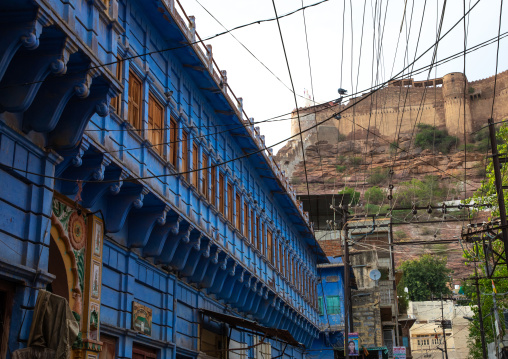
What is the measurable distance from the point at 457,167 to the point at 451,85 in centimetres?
1609

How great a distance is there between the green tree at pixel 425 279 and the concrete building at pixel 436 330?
26.2 feet

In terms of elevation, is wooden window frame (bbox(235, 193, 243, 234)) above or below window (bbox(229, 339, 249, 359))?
above

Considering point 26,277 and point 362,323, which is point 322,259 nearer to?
point 362,323

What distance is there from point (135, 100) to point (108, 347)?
502 cm

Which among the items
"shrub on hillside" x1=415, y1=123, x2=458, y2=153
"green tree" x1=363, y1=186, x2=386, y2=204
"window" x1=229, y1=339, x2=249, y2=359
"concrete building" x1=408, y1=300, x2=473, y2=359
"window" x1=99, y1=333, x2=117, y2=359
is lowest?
"window" x1=99, y1=333, x2=117, y2=359

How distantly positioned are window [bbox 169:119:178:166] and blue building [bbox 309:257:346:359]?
73.0ft

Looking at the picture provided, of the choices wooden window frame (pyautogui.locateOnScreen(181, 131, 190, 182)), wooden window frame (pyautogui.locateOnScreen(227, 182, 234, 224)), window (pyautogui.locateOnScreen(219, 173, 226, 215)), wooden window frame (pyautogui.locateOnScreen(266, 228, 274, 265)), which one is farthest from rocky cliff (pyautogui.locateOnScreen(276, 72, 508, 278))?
wooden window frame (pyautogui.locateOnScreen(181, 131, 190, 182))

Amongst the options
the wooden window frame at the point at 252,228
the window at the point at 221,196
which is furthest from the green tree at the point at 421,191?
the window at the point at 221,196

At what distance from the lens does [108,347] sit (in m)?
13.0

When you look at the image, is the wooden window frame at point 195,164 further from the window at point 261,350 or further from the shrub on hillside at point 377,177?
the shrub on hillside at point 377,177

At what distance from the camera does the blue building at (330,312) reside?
123 feet

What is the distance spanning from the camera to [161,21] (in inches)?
600

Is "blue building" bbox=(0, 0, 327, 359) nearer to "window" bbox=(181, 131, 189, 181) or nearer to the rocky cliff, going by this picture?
"window" bbox=(181, 131, 189, 181)

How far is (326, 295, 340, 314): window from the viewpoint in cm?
3969
